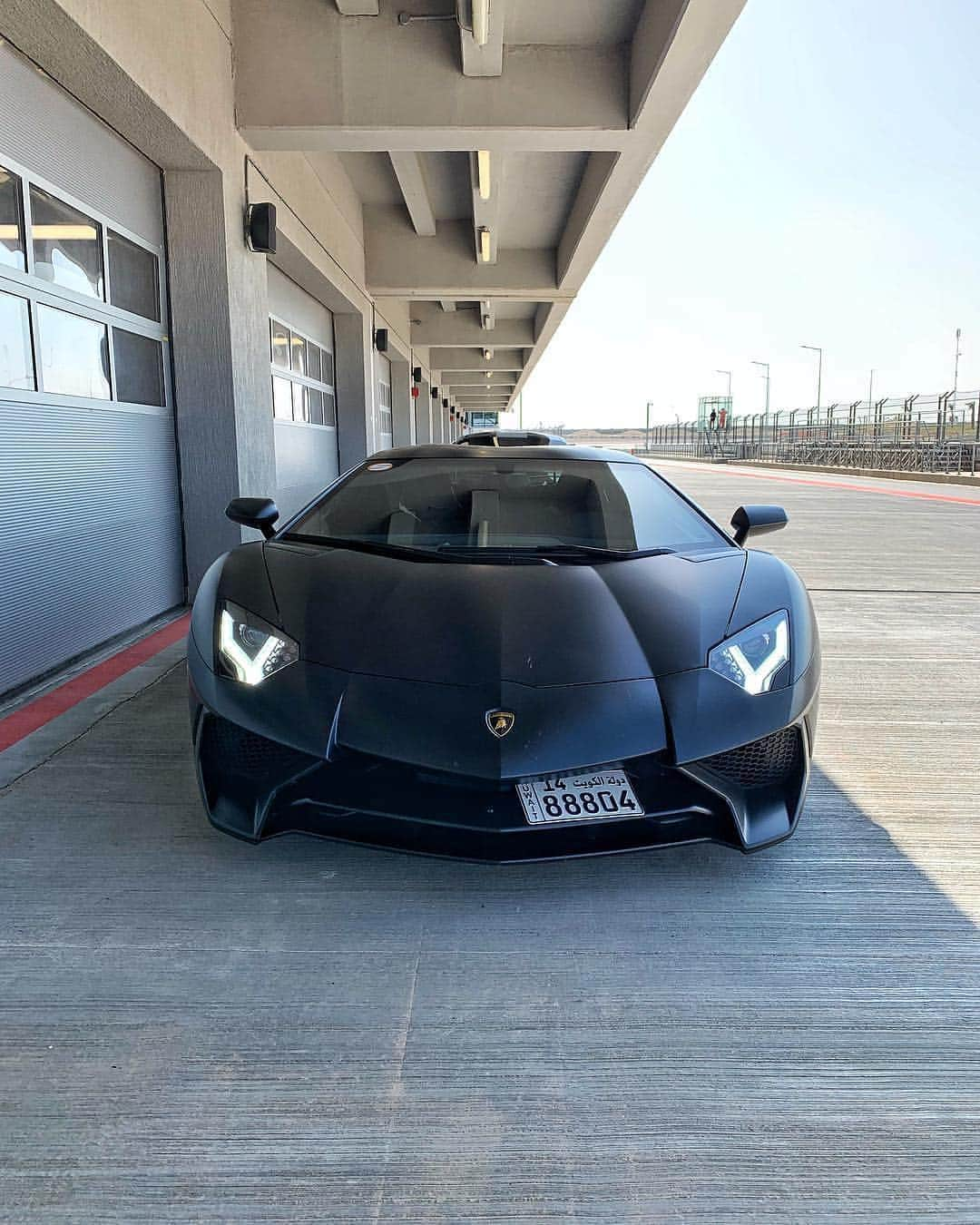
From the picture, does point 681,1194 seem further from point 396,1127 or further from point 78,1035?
point 78,1035

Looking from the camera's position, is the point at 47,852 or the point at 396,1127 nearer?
the point at 396,1127

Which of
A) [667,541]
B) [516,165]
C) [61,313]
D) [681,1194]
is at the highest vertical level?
[516,165]

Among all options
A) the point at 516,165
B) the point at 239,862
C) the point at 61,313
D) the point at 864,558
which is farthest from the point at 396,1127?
the point at 516,165

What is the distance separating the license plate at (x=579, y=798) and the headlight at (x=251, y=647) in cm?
69

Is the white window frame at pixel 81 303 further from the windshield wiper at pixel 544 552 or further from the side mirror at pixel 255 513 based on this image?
the windshield wiper at pixel 544 552

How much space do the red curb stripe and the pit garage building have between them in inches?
6.3

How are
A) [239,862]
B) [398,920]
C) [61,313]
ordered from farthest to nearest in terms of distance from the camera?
1. [61,313]
2. [239,862]
3. [398,920]

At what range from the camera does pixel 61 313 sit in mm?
4340

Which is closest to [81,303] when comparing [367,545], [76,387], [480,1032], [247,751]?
[76,387]

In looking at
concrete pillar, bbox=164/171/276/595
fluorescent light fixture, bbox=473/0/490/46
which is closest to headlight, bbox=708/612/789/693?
concrete pillar, bbox=164/171/276/595

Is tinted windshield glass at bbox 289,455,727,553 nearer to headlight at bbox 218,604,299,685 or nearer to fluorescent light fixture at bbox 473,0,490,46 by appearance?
headlight at bbox 218,604,299,685

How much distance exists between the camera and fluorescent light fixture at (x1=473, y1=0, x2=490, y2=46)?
5.21m

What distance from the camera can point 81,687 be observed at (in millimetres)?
4016

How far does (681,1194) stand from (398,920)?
3.01ft
